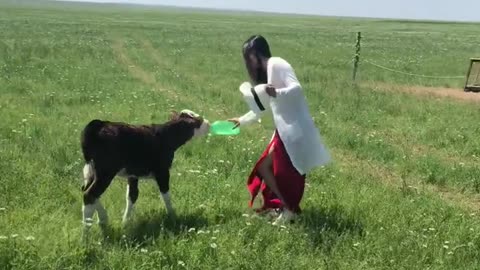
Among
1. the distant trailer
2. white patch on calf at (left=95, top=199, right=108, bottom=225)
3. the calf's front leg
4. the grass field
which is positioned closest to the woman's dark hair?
the calf's front leg

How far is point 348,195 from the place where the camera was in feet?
23.5

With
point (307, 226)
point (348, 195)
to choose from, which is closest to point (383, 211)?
point (348, 195)

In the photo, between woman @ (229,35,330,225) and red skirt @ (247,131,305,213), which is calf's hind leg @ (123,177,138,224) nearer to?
woman @ (229,35,330,225)

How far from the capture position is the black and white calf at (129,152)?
5.29 m

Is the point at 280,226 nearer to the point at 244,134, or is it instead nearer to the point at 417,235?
the point at 417,235

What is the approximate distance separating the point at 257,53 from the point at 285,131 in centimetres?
87

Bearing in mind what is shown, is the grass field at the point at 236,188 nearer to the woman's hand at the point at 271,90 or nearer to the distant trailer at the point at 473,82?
the distant trailer at the point at 473,82

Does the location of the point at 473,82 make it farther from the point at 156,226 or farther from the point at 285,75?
the point at 156,226

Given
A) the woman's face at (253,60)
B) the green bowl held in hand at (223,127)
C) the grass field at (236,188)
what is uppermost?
the woman's face at (253,60)

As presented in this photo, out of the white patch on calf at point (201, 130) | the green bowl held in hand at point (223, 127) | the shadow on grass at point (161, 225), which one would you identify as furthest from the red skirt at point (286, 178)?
the shadow on grass at point (161, 225)

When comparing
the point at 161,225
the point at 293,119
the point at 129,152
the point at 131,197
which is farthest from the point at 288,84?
the point at 131,197

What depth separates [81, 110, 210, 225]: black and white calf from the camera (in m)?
5.29

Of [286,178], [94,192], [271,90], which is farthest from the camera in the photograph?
[286,178]

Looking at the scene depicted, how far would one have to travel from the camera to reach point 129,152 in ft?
18.0
